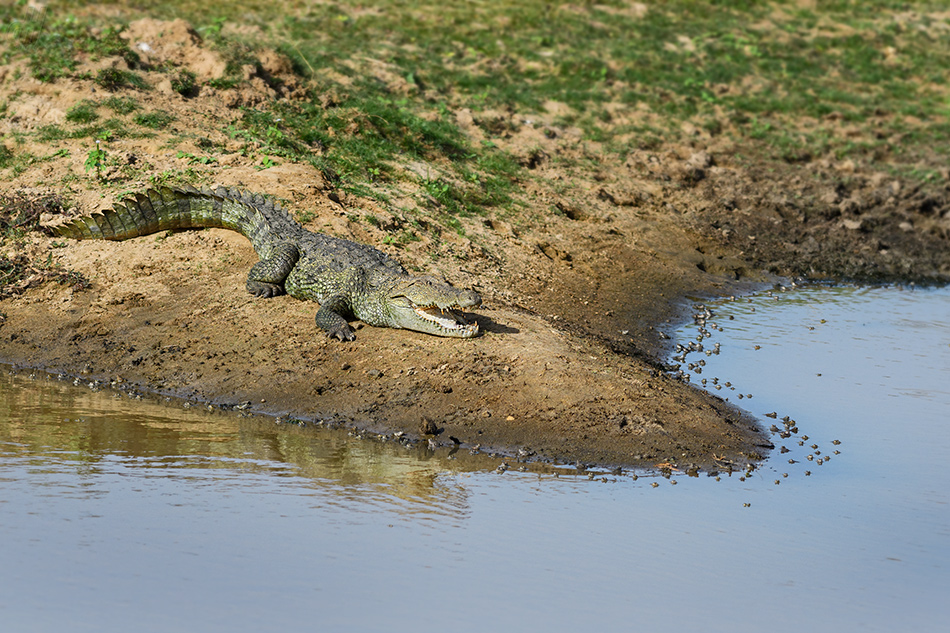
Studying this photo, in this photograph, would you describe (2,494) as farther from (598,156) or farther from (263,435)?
(598,156)

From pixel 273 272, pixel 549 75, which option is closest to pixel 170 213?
pixel 273 272

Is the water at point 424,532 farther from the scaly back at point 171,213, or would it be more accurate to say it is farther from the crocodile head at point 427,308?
the scaly back at point 171,213

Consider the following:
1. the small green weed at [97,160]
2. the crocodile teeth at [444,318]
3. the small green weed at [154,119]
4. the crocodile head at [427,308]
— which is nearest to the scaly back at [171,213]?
the small green weed at [97,160]

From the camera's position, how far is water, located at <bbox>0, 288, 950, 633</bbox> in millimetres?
4707

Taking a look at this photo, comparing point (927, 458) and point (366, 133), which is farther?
point (366, 133)

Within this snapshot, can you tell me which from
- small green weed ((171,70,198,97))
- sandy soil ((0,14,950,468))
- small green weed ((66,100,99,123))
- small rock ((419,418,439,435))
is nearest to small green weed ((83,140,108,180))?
sandy soil ((0,14,950,468))

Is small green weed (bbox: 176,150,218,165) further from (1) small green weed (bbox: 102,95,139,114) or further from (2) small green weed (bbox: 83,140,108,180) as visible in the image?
(1) small green weed (bbox: 102,95,139,114)

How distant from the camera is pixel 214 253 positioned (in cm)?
982

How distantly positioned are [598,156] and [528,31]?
14.5 feet

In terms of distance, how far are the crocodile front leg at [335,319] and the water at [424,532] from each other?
1279 millimetres

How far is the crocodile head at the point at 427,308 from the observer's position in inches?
322

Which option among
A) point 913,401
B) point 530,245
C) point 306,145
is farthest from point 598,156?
point 913,401

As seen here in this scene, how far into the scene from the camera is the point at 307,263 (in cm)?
905

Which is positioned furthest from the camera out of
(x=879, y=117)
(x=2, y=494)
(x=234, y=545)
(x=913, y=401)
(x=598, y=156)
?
(x=879, y=117)
